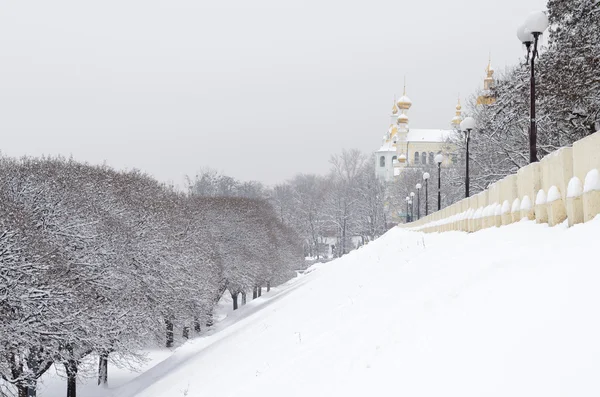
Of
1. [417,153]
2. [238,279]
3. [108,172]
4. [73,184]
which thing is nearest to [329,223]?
[417,153]

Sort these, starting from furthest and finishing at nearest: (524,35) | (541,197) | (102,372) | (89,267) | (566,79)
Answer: (102,372), (89,267), (566,79), (524,35), (541,197)

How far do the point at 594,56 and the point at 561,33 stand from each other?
7.13ft

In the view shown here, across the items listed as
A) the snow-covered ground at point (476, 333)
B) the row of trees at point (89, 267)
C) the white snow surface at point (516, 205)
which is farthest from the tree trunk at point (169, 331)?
the white snow surface at point (516, 205)

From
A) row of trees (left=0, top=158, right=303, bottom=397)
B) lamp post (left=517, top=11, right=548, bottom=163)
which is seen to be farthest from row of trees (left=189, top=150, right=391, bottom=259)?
lamp post (left=517, top=11, right=548, bottom=163)

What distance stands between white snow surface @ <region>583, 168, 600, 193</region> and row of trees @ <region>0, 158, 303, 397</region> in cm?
1560

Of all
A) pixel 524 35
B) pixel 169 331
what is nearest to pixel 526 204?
pixel 524 35

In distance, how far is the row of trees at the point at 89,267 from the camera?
18.2 m

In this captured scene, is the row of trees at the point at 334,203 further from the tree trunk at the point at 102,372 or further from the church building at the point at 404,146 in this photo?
the tree trunk at the point at 102,372

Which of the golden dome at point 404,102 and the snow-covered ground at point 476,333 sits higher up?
the golden dome at point 404,102

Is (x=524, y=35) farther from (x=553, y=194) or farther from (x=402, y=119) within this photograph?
(x=402, y=119)

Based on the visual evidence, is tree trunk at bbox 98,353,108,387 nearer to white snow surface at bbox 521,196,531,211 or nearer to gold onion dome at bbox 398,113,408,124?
white snow surface at bbox 521,196,531,211

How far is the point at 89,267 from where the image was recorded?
2272 centimetres

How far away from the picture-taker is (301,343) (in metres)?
9.13

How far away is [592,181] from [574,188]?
43cm
